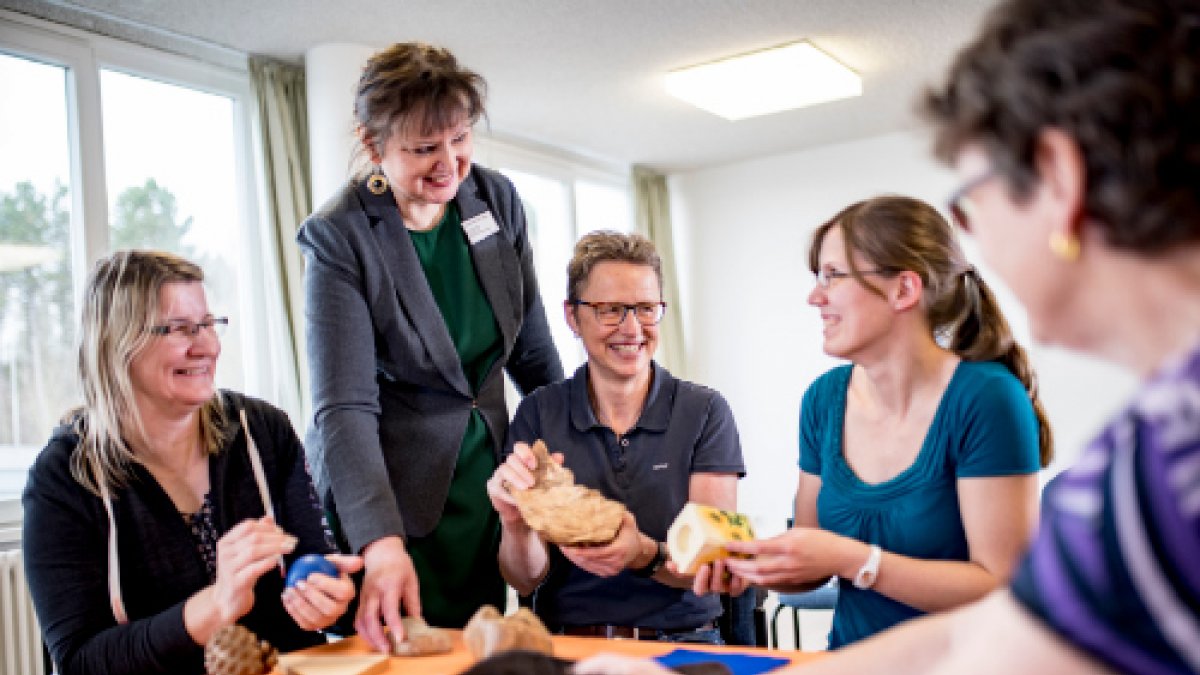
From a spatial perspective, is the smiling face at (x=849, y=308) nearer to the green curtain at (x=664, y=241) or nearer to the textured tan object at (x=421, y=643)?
the textured tan object at (x=421, y=643)

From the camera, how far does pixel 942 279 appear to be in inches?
70.8

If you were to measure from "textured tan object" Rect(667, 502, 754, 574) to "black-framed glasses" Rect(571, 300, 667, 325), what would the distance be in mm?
645

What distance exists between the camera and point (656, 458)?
7.07ft

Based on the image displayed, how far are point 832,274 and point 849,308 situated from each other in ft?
0.27

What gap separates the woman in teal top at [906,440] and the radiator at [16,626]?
2.77 meters

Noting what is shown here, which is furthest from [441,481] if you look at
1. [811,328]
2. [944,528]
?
[811,328]

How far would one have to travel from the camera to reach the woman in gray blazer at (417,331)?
1969mm

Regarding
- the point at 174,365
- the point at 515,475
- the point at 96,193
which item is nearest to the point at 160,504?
the point at 174,365

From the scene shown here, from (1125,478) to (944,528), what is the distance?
125 cm

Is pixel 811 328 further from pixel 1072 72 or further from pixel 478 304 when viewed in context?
A: pixel 1072 72

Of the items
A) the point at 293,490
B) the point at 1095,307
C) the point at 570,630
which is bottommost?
the point at 570,630

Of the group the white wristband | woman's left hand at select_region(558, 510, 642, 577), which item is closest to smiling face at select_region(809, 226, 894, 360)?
the white wristband

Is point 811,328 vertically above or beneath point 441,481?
above

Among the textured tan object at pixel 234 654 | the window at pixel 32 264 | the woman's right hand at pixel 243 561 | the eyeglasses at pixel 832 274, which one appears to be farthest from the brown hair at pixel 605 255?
the window at pixel 32 264
